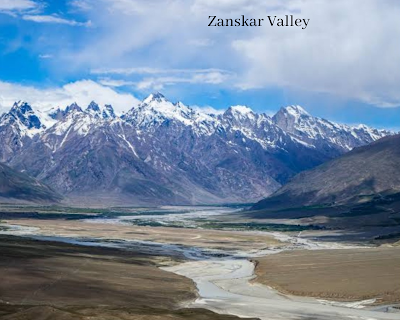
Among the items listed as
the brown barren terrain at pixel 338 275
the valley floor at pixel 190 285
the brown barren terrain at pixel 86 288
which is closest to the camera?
the brown barren terrain at pixel 86 288

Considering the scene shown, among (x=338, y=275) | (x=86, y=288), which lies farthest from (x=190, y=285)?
(x=338, y=275)

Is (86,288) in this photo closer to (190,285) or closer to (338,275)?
(190,285)

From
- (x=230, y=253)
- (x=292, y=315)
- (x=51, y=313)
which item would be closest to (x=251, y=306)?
(x=292, y=315)

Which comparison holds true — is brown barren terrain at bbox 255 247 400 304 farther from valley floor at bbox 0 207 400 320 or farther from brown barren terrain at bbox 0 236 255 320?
brown barren terrain at bbox 0 236 255 320

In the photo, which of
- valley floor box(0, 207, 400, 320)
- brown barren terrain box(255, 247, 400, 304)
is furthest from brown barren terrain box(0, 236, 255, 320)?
brown barren terrain box(255, 247, 400, 304)

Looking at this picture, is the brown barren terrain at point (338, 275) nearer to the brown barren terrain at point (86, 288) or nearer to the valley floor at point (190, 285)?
the valley floor at point (190, 285)

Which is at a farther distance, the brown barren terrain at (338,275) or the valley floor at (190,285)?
the brown barren terrain at (338,275)

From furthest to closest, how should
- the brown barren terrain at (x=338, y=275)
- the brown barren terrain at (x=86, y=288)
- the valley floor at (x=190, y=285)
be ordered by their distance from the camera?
the brown barren terrain at (x=338, y=275)
the valley floor at (x=190, y=285)
the brown barren terrain at (x=86, y=288)

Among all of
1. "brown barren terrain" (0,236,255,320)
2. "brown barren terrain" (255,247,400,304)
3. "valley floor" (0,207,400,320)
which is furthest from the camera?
"brown barren terrain" (255,247,400,304)

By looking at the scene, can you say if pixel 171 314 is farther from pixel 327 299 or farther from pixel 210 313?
pixel 327 299

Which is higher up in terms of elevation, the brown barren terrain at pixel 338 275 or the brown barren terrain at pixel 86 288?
the brown barren terrain at pixel 86 288

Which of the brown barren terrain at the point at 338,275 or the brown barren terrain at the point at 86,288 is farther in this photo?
the brown barren terrain at the point at 338,275

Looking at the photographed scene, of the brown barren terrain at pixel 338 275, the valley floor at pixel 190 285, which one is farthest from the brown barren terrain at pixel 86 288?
the brown barren terrain at pixel 338 275
